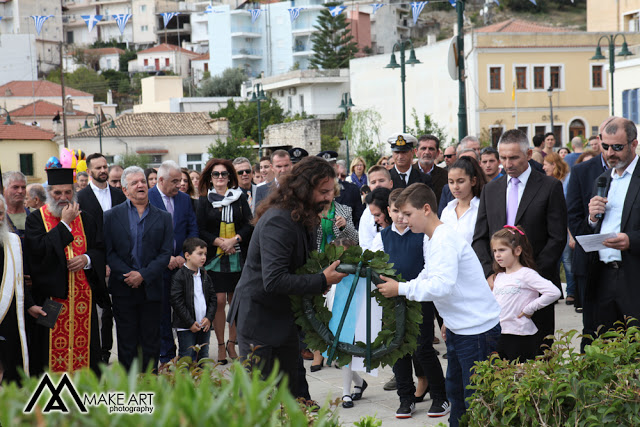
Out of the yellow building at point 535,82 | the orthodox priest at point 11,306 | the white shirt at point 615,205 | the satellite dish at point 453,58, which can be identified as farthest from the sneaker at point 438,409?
the yellow building at point 535,82

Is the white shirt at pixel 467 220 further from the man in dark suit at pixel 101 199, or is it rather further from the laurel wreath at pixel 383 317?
the man in dark suit at pixel 101 199

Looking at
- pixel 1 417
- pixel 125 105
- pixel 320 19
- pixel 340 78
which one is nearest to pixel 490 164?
pixel 1 417

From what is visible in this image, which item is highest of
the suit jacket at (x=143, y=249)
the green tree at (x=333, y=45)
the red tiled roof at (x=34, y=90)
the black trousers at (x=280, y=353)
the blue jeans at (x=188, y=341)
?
the green tree at (x=333, y=45)

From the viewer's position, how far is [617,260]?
229 inches

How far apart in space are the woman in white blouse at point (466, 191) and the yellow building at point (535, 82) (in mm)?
46344

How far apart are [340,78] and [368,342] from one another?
7134 centimetres

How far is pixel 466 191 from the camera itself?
6867mm

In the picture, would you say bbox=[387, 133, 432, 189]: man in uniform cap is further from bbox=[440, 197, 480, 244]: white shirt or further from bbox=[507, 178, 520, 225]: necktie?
bbox=[507, 178, 520, 225]: necktie

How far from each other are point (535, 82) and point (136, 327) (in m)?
49.5

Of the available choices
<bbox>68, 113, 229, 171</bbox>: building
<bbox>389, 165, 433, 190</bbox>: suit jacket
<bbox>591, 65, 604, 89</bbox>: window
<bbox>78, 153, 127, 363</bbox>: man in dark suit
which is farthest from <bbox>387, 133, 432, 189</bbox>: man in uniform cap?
<bbox>68, 113, 229, 171</bbox>: building

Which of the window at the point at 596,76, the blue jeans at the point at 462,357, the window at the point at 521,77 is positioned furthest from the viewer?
the window at the point at 596,76

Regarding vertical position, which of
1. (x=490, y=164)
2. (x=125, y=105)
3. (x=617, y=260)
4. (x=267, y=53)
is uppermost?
(x=267, y=53)

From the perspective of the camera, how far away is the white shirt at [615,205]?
5879 mm

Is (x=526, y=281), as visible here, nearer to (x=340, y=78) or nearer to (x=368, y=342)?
(x=368, y=342)
